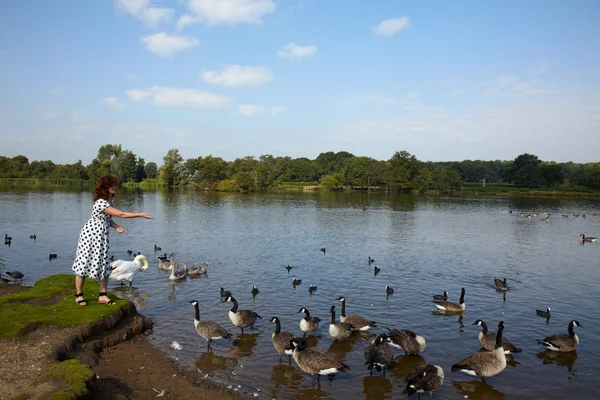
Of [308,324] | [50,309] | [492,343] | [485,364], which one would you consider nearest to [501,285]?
[492,343]

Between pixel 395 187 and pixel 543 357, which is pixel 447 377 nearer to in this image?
pixel 543 357

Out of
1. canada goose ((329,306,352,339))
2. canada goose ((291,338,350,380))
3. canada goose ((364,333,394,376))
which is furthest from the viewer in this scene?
canada goose ((329,306,352,339))

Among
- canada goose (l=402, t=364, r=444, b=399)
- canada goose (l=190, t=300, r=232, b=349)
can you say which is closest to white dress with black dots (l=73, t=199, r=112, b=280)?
canada goose (l=190, t=300, r=232, b=349)

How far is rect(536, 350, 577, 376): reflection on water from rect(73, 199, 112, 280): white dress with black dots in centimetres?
1328

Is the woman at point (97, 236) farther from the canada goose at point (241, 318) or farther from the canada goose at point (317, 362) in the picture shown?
the canada goose at point (317, 362)

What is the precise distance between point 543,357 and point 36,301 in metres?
15.6

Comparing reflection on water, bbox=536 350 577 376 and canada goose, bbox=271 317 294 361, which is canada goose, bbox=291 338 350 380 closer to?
canada goose, bbox=271 317 294 361

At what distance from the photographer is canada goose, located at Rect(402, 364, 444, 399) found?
973 cm

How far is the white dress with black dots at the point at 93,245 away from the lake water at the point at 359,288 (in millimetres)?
→ 3079

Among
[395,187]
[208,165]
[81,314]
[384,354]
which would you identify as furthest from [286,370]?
[395,187]

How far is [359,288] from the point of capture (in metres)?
20.6

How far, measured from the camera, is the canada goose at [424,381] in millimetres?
9734

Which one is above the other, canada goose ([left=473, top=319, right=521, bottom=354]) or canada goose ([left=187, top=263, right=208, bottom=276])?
canada goose ([left=187, top=263, right=208, bottom=276])

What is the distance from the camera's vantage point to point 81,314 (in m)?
11.6
